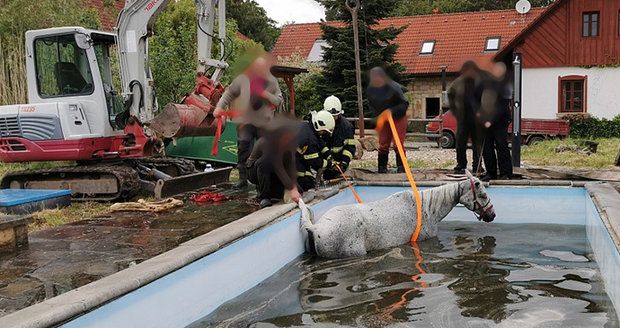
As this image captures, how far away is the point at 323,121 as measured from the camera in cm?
838

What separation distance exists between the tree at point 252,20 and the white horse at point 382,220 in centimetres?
3535

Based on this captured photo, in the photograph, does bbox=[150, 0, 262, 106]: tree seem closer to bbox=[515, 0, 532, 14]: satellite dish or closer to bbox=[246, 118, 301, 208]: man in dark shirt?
bbox=[246, 118, 301, 208]: man in dark shirt

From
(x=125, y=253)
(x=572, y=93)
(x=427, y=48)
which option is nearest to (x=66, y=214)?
(x=125, y=253)

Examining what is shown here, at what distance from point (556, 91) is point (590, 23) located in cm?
308

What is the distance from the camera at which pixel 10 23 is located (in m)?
16.8

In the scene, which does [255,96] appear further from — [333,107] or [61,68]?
[61,68]

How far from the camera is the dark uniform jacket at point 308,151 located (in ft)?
27.6

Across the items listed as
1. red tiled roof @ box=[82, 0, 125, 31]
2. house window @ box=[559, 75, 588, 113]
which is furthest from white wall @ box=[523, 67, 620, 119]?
red tiled roof @ box=[82, 0, 125, 31]

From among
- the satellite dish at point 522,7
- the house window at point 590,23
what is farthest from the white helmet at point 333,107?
the satellite dish at point 522,7

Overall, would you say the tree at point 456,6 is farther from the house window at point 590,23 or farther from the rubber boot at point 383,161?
the rubber boot at point 383,161

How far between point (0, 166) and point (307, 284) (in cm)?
1012

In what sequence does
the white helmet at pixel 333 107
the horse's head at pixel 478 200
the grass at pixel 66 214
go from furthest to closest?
the white helmet at pixel 333 107 → the grass at pixel 66 214 → the horse's head at pixel 478 200

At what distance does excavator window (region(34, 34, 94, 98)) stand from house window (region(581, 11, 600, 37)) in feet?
73.5

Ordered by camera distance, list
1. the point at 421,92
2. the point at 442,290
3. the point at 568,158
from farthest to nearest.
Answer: the point at 421,92
the point at 568,158
the point at 442,290
